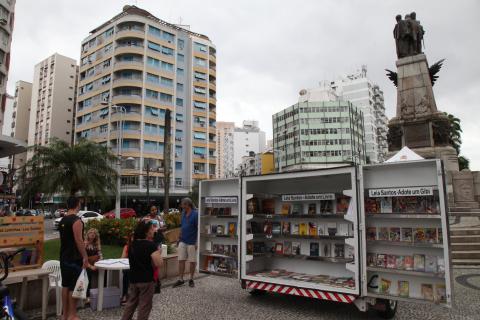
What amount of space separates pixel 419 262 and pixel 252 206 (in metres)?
3.25

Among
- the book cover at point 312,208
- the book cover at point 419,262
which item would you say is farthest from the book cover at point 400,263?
the book cover at point 312,208

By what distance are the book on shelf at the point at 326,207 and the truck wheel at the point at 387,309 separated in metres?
1.84

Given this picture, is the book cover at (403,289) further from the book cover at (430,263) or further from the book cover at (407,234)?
the book cover at (407,234)

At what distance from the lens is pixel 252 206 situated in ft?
25.0

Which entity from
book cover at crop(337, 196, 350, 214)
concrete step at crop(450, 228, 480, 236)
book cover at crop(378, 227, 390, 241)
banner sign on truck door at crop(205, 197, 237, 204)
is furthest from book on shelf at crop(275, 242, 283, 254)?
concrete step at crop(450, 228, 480, 236)

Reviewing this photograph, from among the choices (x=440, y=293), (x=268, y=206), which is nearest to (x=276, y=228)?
(x=268, y=206)

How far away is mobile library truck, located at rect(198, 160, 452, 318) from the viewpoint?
5.59m

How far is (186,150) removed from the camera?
188ft

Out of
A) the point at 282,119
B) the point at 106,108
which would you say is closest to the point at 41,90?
the point at 106,108

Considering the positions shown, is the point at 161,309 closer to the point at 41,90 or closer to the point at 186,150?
the point at 186,150

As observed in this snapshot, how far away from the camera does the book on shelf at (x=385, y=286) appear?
5.73 m

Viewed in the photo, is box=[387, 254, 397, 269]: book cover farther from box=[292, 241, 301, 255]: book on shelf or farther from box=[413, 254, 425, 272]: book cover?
box=[292, 241, 301, 255]: book on shelf

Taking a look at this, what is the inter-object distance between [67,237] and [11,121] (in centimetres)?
9644

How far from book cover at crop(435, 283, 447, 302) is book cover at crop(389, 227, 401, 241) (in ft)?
2.84
